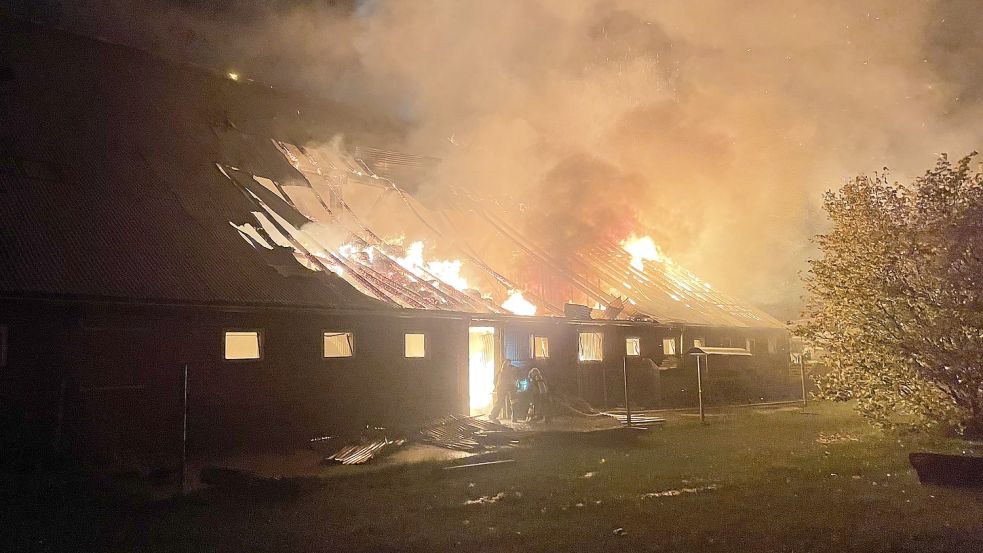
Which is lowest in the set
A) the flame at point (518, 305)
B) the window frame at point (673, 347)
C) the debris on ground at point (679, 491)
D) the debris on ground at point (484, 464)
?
the debris on ground at point (679, 491)

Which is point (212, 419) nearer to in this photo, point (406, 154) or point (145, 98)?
point (145, 98)

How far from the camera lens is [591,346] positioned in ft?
72.0

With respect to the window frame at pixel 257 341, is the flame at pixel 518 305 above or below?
above

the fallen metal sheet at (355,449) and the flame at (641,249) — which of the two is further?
the flame at (641,249)

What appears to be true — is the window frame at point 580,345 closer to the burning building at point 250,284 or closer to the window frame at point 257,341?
the burning building at point 250,284

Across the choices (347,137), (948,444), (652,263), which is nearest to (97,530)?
(948,444)

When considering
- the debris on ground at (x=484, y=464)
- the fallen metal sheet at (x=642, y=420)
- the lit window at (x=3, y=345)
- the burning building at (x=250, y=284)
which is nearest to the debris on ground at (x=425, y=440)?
the burning building at (x=250, y=284)

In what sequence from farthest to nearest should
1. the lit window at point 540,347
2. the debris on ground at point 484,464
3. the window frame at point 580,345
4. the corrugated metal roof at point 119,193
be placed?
the window frame at point 580,345 < the lit window at point 540,347 < the corrugated metal roof at point 119,193 < the debris on ground at point 484,464

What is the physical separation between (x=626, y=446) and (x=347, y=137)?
18.2 m

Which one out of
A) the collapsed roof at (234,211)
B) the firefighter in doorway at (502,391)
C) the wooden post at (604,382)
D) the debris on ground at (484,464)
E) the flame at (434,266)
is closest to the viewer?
the debris on ground at (484,464)

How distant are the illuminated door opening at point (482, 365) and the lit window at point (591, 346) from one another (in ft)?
10.6

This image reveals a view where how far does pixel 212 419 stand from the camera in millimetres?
12953

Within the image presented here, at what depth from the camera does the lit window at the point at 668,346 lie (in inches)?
960

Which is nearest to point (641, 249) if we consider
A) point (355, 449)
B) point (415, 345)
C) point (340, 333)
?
point (415, 345)
